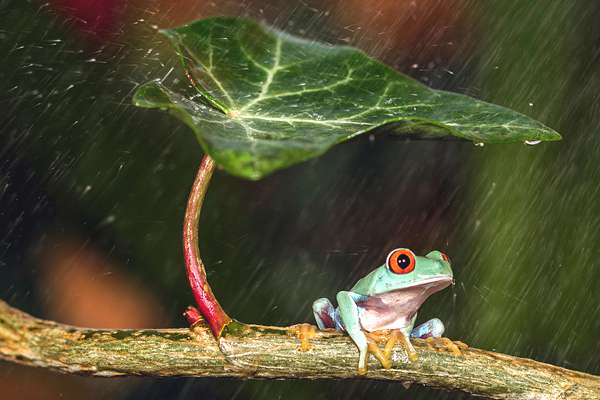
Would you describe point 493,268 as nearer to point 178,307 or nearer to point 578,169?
point 578,169

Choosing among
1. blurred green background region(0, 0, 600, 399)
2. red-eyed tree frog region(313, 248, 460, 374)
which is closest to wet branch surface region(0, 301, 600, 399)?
red-eyed tree frog region(313, 248, 460, 374)

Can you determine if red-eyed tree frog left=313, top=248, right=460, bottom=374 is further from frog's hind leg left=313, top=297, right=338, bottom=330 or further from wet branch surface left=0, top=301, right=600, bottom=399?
wet branch surface left=0, top=301, right=600, bottom=399

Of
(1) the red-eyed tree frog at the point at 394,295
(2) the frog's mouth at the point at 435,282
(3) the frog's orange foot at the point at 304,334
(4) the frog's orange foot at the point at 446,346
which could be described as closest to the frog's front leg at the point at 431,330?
(1) the red-eyed tree frog at the point at 394,295

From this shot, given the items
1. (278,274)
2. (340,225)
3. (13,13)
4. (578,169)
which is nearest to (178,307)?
(278,274)

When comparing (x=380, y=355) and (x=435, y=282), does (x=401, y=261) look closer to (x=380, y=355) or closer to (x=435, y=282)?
(x=435, y=282)

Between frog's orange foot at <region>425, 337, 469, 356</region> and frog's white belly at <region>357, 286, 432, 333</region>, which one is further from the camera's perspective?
frog's white belly at <region>357, 286, 432, 333</region>

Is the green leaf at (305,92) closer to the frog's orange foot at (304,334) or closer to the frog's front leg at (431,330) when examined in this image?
the frog's orange foot at (304,334)
